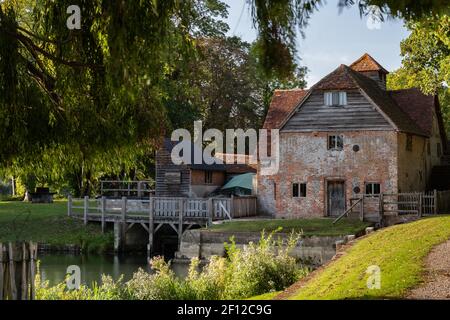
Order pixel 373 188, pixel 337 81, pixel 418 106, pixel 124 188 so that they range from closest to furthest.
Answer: pixel 373 188, pixel 337 81, pixel 418 106, pixel 124 188

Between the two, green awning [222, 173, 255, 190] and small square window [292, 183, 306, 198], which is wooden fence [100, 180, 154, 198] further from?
small square window [292, 183, 306, 198]

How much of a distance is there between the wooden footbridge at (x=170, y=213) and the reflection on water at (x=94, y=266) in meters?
2.03

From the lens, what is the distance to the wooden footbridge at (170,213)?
3634 cm

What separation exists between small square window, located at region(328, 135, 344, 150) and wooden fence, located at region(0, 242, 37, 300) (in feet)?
89.8

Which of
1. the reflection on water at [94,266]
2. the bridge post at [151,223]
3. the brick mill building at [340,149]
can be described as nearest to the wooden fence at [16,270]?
the reflection on water at [94,266]

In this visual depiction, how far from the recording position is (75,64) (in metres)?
12.3

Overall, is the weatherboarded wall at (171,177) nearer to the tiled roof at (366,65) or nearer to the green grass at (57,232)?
the green grass at (57,232)

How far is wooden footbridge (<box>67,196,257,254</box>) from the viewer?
36.3 metres

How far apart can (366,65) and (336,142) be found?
824cm

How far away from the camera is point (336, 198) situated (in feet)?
119

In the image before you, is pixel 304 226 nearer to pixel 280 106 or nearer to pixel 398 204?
pixel 398 204

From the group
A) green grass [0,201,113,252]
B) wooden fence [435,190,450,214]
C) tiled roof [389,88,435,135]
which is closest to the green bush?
wooden fence [435,190,450,214]

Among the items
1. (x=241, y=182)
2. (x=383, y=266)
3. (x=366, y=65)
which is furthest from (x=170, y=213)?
(x=383, y=266)
